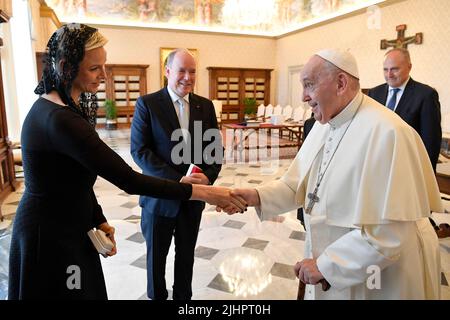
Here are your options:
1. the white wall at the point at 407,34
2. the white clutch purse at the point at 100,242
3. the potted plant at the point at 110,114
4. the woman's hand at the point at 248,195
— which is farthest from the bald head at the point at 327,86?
the potted plant at the point at 110,114

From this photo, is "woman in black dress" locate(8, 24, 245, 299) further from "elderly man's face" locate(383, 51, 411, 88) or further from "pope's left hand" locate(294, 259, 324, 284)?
"elderly man's face" locate(383, 51, 411, 88)

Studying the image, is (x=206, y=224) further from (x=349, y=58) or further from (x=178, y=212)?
(x=349, y=58)

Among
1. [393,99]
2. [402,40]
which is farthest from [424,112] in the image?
[402,40]

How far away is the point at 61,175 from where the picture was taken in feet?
4.57

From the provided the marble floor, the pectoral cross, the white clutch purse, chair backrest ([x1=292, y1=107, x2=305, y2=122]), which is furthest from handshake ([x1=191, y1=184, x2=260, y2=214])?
chair backrest ([x1=292, y1=107, x2=305, y2=122])

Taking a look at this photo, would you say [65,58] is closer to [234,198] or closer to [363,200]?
[234,198]

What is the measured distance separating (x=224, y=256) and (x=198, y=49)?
13.8 metres

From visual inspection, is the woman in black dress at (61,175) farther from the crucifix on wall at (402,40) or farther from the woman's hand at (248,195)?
the crucifix on wall at (402,40)

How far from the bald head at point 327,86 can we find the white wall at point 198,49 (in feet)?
47.2

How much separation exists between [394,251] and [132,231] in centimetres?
351

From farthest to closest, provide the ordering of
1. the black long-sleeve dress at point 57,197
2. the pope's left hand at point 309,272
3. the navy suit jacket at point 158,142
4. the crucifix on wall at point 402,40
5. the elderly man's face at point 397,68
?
1. the crucifix on wall at point 402,40
2. the elderly man's face at point 397,68
3. the navy suit jacket at point 158,142
4. the pope's left hand at point 309,272
5. the black long-sleeve dress at point 57,197

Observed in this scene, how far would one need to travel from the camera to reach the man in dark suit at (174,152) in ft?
7.65

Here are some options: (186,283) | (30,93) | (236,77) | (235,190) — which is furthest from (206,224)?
A: (236,77)

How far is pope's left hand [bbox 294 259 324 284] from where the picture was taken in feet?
5.01
